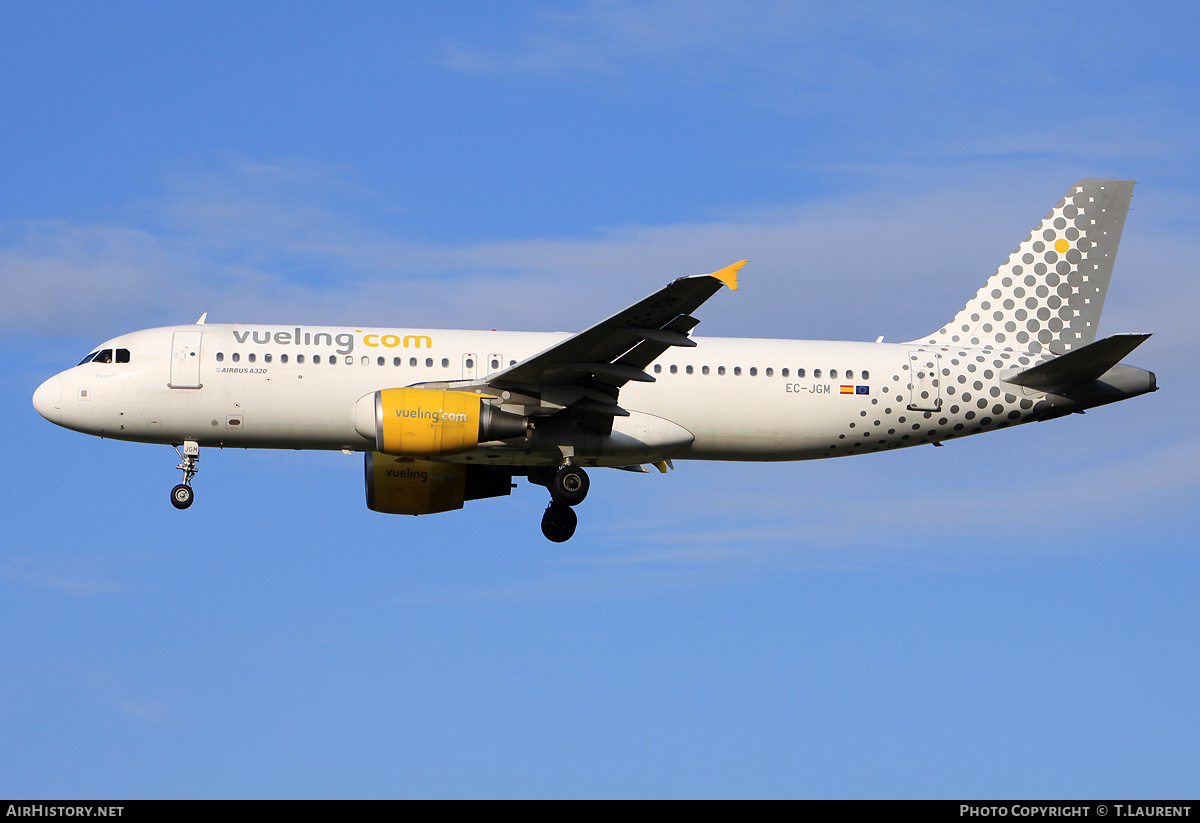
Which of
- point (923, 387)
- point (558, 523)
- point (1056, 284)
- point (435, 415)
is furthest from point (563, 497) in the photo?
point (1056, 284)

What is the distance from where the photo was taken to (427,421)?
27516mm

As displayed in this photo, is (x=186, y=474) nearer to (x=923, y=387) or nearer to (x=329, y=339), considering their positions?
(x=329, y=339)

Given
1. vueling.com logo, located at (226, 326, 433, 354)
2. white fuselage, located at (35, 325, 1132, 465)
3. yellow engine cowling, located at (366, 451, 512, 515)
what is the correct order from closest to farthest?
white fuselage, located at (35, 325, 1132, 465) → vueling.com logo, located at (226, 326, 433, 354) → yellow engine cowling, located at (366, 451, 512, 515)

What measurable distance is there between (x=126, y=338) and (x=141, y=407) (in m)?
1.78

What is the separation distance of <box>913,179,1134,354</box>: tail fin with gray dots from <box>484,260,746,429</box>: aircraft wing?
331 inches

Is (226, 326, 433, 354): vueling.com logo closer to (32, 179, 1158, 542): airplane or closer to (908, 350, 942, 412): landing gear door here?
(32, 179, 1158, 542): airplane

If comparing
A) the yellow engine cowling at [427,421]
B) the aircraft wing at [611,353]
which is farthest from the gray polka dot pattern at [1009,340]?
the yellow engine cowling at [427,421]

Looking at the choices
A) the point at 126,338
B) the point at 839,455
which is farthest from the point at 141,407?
the point at 839,455

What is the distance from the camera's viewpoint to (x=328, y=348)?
97.3 ft

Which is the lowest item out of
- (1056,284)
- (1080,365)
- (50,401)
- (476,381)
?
(1080,365)

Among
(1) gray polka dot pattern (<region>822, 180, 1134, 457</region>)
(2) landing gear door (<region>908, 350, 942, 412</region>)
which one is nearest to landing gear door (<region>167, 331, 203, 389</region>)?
(1) gray polka dot pattern (<region>822, 180, 1134, 457</region>)

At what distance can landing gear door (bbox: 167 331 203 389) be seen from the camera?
29547 mm

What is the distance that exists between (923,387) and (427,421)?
37.1ft
